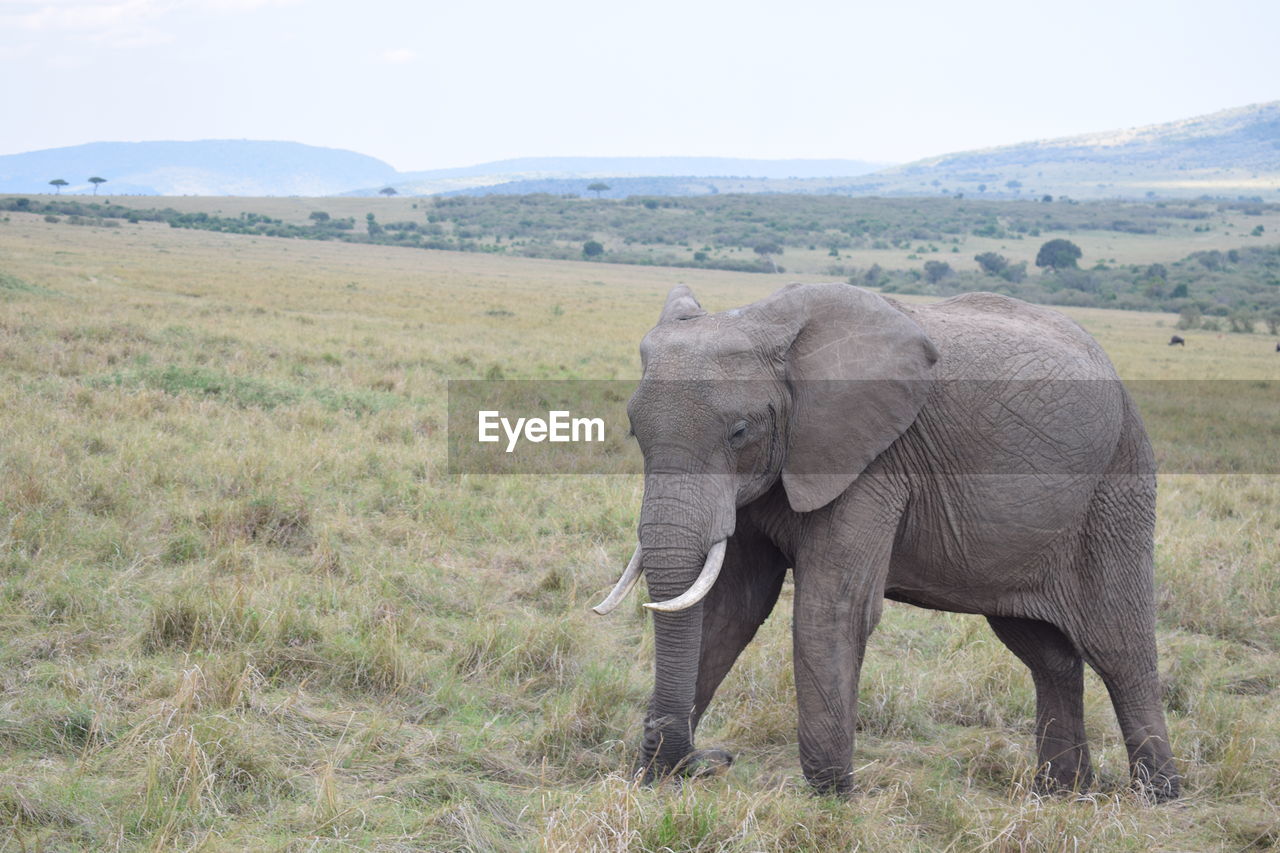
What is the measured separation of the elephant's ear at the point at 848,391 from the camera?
430 centimetres

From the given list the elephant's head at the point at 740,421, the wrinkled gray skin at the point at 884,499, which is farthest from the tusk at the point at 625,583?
the wrinkled gray skin at the point at 884,499

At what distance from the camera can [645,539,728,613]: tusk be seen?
3.95m

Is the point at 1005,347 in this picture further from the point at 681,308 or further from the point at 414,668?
the point at 414,668

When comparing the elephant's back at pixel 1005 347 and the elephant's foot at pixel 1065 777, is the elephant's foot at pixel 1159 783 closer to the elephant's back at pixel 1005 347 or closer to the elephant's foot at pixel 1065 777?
the elephant's foot at pixel 1065 777

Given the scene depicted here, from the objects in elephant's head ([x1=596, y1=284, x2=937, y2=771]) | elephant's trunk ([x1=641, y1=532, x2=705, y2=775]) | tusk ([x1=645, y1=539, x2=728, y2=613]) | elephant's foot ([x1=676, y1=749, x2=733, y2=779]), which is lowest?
elephant's foot ([x1=676, y1=749, x2=733, y2=779])

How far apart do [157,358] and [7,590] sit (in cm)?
880

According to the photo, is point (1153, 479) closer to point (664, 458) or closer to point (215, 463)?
point (664, 458)

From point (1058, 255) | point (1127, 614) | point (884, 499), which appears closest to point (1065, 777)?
point (1127, 614)

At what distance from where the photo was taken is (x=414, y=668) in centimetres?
557

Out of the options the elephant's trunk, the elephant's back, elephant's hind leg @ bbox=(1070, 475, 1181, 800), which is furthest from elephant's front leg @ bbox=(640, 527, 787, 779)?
elephant's hind leg @ bbox=(1070, 475, 1181, 800)

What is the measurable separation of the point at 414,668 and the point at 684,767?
1664mm

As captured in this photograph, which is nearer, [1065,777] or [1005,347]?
[1005,347]

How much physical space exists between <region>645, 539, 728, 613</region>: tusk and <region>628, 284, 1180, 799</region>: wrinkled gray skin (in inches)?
1.7

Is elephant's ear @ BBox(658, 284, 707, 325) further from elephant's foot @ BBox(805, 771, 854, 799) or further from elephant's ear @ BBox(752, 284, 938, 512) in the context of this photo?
elephant's foot @ BBox(805, 771, 854, 799)
